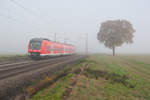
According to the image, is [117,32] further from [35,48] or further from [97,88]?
[97,88]

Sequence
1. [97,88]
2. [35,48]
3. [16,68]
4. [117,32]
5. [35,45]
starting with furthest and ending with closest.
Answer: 1. [117,32]
2. [35,45]
3. [35,48]
4. [16,68]
5. [97,88]

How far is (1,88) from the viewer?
15.4ft

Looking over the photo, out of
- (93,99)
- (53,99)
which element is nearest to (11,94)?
(53,99)

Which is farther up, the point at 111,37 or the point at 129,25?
the point at 129,25

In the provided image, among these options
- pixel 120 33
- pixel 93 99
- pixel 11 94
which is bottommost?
pixel 11 94

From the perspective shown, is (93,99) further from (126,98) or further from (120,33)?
(120,33)

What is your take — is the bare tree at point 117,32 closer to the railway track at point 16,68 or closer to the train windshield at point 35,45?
the train windshield at point 35,45

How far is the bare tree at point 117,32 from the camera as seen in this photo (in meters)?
31.4

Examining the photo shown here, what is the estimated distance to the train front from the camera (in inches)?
632

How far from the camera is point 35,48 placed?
53.3 feet

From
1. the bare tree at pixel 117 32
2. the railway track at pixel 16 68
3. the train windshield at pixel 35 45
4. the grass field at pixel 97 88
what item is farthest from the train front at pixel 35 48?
the bare tree at pixel 117 32

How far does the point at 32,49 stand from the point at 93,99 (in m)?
15.1

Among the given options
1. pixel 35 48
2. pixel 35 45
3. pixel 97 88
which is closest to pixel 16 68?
pixel 35 48

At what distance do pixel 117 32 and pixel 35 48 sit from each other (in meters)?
25.9
